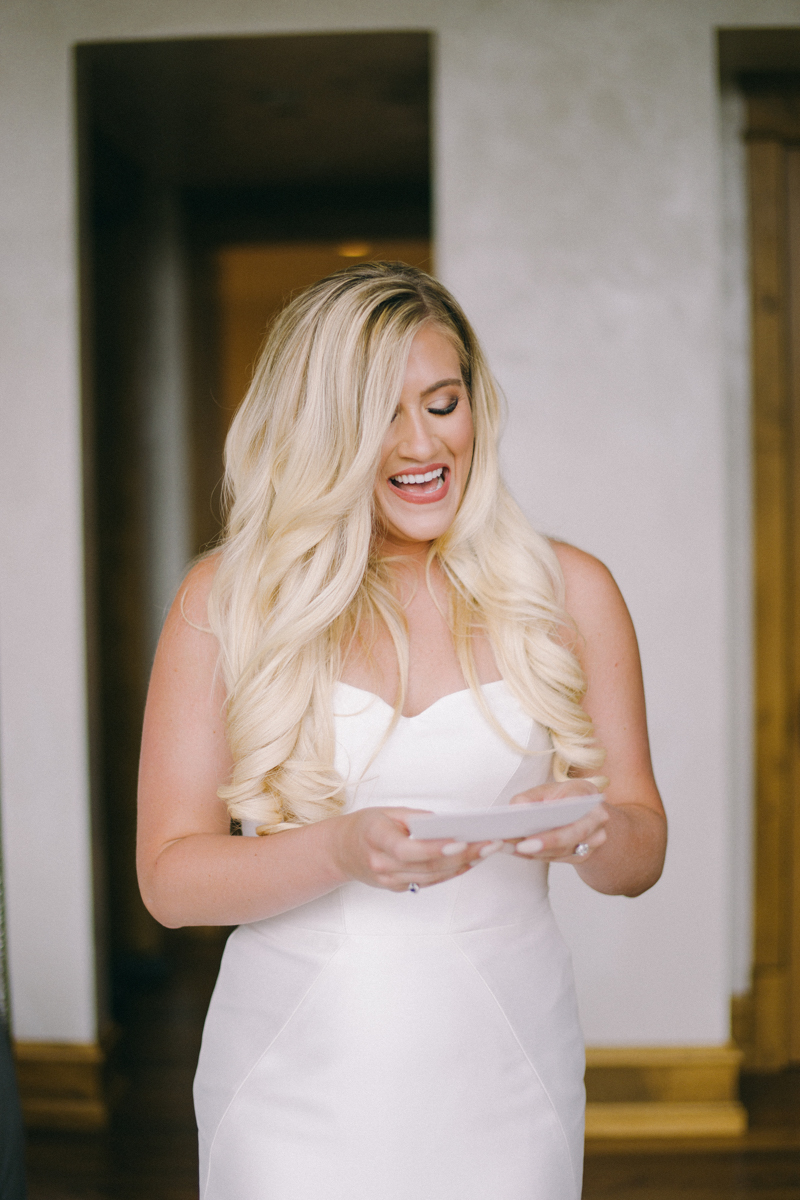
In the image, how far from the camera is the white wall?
2820 mm

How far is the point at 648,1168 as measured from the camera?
106 inches

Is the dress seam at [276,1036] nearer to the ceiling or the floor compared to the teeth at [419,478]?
nearer to the floor

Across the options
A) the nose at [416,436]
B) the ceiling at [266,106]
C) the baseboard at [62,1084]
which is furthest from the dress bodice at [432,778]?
the ceiling at [266,106]

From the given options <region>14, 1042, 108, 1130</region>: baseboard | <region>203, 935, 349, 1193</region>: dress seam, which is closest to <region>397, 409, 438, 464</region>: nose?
<region>203, 935, 349, 1193</region>: dress seam

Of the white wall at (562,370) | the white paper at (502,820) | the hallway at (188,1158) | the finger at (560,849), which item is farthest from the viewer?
the white wall at (562,370)

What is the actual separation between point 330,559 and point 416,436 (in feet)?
0.74

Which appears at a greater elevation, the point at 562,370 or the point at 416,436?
the point at 562,370

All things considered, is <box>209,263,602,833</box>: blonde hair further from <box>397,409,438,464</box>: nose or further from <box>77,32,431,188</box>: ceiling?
<box>77,32,431,188</box>: ceiling

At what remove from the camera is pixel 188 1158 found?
2.78 meters

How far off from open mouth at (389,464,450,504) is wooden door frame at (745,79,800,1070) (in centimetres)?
202

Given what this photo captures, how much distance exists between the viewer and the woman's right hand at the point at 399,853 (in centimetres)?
105

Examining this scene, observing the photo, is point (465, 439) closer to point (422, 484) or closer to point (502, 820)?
point (422, 484)

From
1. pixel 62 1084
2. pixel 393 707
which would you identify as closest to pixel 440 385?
pixel 393 707

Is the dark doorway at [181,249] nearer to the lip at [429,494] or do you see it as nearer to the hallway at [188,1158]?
the hallway at [188,1158]
